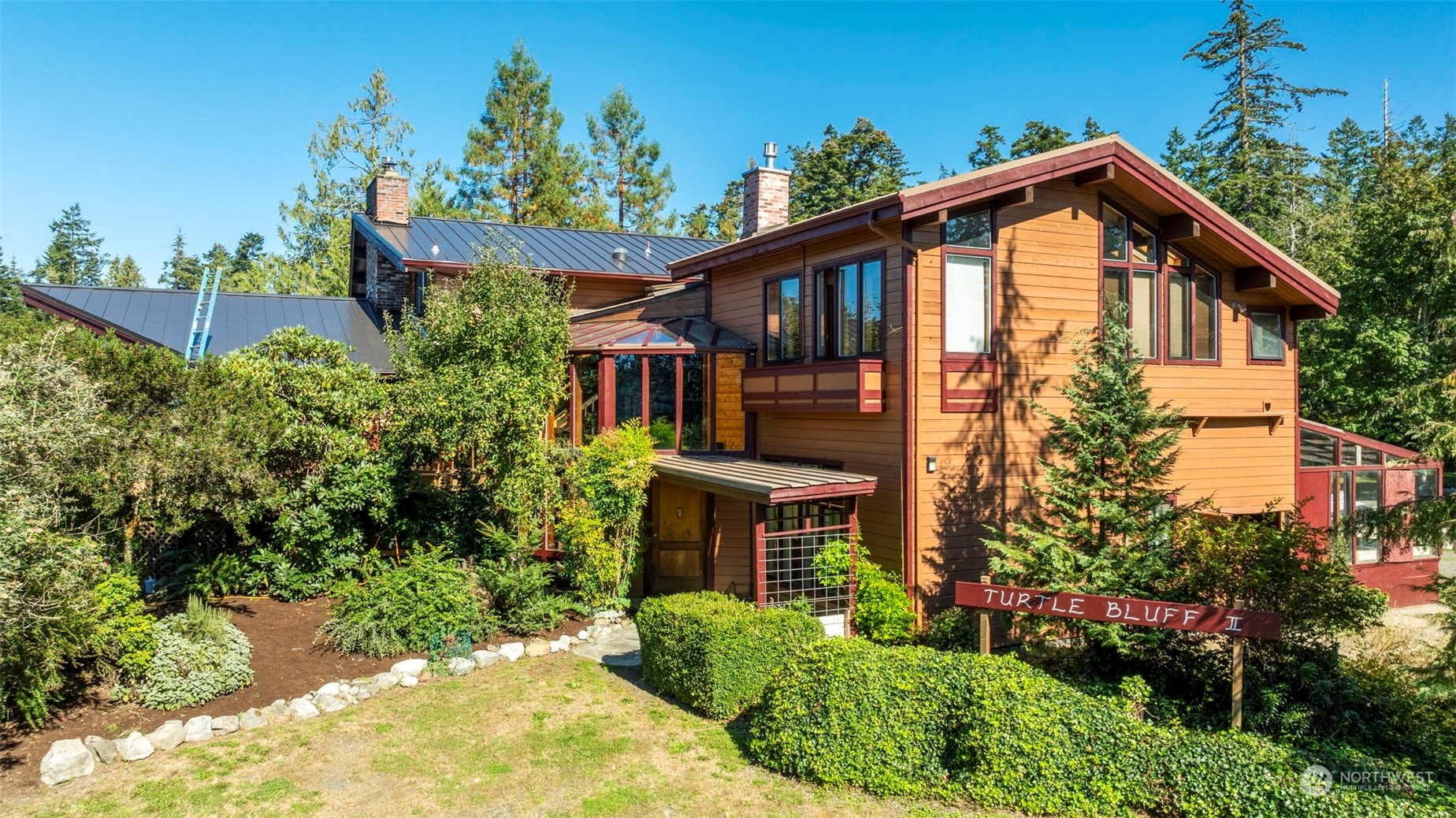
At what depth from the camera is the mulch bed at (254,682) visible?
322 inches

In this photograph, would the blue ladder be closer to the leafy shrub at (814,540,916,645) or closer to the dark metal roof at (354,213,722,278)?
the dark metal roof at (354,213,722,278)

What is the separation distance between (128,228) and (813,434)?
2858cm

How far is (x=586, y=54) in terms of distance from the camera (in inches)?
1194

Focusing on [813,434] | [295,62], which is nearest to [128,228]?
[295,62]

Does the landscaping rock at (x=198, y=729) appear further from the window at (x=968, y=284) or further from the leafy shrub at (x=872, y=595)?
the window at (x=968, y=284)

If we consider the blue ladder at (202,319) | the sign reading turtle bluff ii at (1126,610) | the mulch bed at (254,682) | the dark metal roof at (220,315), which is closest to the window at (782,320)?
the mulch bed at (254,682)

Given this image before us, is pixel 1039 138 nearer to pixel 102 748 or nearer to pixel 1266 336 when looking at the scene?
pixel 1266 336

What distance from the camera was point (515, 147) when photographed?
37500mm

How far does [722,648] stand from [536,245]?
1527 centimetres

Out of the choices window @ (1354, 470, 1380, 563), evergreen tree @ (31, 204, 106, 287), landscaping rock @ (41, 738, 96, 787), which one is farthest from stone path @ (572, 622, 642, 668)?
evergreen tree @ (31, 204, 106, 287)

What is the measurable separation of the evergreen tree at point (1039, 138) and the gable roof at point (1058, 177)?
27.8 meters

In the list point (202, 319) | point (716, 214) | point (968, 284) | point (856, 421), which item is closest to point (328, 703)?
point (856, 421)

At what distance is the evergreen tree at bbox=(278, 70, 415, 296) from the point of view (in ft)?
118

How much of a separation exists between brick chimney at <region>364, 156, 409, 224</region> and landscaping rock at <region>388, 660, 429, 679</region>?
14126 mm
